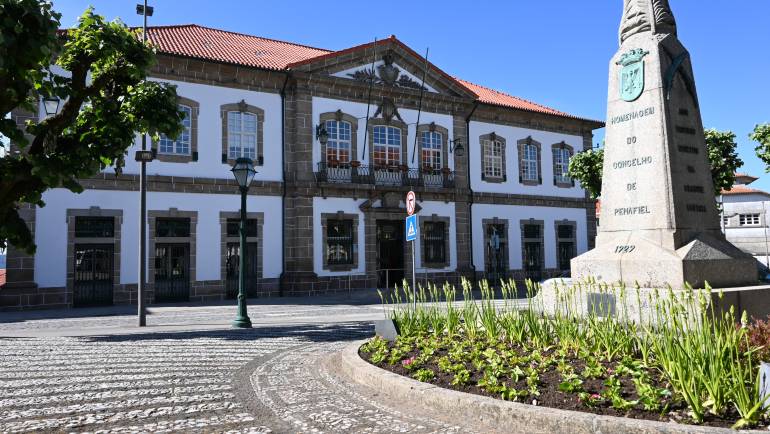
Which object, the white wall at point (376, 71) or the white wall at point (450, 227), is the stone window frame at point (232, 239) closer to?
the white wall at point (376, 71)

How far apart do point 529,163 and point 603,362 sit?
924 inches

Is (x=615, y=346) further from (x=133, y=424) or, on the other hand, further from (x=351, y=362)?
(x=133, y=424)

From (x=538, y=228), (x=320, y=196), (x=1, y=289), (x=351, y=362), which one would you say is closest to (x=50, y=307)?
(x=1, y=289)

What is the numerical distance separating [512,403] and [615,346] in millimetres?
1711

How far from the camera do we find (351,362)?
248 inches

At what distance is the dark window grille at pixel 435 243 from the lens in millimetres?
23953

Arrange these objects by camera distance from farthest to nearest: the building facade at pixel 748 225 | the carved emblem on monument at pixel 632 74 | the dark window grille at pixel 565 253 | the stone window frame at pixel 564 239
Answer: the building facade at pixel 748 225, the dark window grille at pixel 565 253, the stone window frame at pixel 564 239, the carved emblem on monument at pixel 632 74

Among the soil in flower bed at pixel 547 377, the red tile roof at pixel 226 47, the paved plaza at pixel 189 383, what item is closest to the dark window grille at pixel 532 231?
the red tile roof at pixel 226 47

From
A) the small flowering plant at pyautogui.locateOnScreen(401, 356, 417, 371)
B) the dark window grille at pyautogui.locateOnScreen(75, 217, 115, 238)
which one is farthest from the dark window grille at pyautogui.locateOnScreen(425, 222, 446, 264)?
the small flowering plant at pyautogui.locateOnScreen(401, 356, 417, 371)

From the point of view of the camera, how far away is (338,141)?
72.5 ft

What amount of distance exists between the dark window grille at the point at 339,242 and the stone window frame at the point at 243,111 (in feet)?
12.3

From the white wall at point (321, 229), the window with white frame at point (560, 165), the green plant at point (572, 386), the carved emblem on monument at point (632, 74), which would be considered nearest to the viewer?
the green plant at point (572, 386)

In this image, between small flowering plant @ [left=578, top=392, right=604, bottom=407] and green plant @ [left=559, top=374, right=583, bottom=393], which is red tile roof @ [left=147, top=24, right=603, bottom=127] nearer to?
green plant @ [left=559, top=374, right=583, bottom=393]

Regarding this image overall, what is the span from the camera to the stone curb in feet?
11.4
